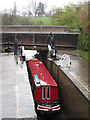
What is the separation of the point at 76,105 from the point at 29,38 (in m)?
17.6

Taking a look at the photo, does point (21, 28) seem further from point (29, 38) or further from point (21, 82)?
point (21, 82)

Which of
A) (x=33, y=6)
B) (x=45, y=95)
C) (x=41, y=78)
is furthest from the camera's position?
(x=33, y=6)

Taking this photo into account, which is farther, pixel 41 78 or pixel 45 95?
pixel 41 78

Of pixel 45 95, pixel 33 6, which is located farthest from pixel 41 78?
pixel 33 6

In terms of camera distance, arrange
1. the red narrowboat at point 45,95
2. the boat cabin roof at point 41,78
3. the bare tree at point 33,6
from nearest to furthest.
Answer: the red narrowboat at point 45,95 < the boat cabin roof at point 41,78 < the bare tree at point 33,6

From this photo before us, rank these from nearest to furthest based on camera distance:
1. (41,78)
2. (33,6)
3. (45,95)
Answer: (45,95) → (41,78) → (33,6)

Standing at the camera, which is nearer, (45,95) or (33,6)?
(45,95)

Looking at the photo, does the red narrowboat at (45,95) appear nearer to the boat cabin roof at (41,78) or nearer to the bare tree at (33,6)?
the boat cabin roof at (41,78)

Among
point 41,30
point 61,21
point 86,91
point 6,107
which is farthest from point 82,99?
point 61,21

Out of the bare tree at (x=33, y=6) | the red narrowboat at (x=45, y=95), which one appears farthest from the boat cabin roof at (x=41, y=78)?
the bare tree at (x=33, y=6)

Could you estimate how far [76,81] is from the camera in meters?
11.2

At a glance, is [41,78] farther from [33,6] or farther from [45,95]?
[33,6]

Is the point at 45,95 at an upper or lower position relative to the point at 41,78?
lower

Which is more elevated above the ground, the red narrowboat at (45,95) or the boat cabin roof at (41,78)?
the boat cabin roof at (41,78)
